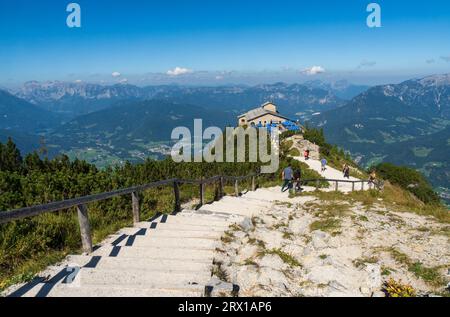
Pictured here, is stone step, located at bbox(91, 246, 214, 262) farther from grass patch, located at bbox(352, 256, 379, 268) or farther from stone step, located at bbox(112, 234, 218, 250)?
grass patch, located at bbox(352, 256, 379, 268)

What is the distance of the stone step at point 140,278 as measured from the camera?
4660 millimetres

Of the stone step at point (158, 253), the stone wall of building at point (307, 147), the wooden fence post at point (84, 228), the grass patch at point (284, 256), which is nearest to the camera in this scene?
the stone step at point (158, 253)

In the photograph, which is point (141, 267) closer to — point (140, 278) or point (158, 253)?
point (140, 278)

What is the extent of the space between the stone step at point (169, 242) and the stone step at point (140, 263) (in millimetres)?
848

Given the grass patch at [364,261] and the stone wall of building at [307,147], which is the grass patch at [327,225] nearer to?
the grass patch at [364,261]

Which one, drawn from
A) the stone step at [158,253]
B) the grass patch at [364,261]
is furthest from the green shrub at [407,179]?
the stone step at [158,253]

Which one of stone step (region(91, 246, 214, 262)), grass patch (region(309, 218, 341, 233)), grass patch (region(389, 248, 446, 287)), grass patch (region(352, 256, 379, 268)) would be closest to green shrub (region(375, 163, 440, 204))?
grass patch (region(309, 218, 341, 233))

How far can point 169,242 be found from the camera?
6.70 metres

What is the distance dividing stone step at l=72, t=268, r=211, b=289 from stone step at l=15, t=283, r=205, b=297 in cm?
10

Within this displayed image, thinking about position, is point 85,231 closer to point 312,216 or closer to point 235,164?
point 312,216

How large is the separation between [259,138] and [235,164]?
13.9 meters

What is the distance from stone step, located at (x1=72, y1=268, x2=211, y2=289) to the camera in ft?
15.3

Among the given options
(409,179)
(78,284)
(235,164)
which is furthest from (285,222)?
(409,179)

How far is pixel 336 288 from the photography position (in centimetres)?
529
